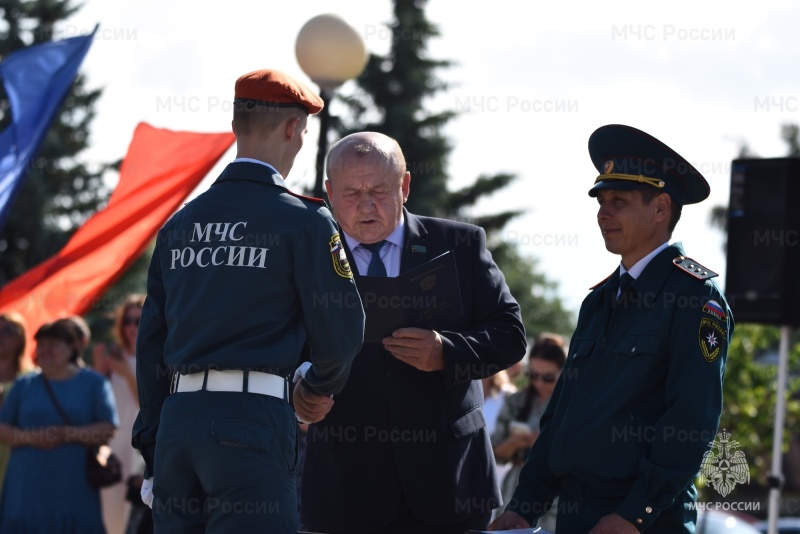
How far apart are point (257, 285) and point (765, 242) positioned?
16.7 feet

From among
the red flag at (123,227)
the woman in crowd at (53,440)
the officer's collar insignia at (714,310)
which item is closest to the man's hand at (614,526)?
the officer's collar insignia at (714,310)

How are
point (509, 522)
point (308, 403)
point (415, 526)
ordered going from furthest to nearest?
point (415, 526), point (509, 522), point (308, 403)

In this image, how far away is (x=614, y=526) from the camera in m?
3.95

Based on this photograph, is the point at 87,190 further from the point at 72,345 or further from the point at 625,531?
the point at 625,531

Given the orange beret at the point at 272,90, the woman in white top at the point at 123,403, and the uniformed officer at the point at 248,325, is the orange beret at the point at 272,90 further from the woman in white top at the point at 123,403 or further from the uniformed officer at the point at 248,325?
the woman in white top at the point at 123,403

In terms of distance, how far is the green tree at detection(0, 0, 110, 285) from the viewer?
32.3 metres

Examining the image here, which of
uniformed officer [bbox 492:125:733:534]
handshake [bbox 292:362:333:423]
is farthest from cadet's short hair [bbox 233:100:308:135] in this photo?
uniformed officer [bbox 492:125:733:534]

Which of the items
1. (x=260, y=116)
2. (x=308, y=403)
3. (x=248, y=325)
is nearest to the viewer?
(x=248, y=325)

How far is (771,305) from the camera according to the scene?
8.19m

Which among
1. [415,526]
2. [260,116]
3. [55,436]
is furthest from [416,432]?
[55,436]

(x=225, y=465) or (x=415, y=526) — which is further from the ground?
(x=225, y=465)

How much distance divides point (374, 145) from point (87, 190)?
31405mm

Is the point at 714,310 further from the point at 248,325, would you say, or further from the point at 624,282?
the point at 248,325

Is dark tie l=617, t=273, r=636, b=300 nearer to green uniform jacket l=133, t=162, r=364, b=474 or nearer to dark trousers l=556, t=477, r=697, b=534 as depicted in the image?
dark trousers l=556, t=477, r=697, b=534
